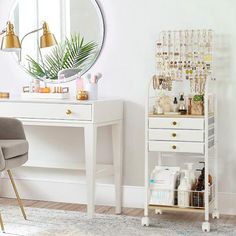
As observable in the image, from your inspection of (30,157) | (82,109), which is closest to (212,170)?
(82,109)

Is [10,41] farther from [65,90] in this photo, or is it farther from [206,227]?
[206,227]

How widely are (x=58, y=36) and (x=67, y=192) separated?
1172mm

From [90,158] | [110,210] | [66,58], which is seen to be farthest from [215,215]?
[66,58]

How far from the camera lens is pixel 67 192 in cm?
443

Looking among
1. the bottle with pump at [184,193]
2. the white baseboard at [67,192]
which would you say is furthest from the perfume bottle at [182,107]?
the white baseboard at [67,192]

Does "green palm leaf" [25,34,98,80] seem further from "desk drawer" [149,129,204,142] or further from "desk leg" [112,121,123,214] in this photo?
"desk drawer" [149,129,204,142]

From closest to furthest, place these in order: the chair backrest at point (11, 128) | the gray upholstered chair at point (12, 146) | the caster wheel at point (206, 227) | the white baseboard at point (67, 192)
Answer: the gray upholstered chair at point (12, 146)
the caster wheel at point (206, 227)
the chair backrest at point (11, 128)
the white baseboard at point (67, 192)

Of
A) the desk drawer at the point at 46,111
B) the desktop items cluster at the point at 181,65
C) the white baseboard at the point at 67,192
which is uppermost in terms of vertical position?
the desktop items cluster at the point at 181,65

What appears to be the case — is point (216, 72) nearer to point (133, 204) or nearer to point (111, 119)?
point (111, 119)

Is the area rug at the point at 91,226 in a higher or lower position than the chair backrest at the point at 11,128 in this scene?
lower

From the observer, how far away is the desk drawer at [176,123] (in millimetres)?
3666

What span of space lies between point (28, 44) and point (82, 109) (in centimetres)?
101

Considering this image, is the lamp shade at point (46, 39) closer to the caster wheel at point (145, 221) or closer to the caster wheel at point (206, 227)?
the caster wheel at point (145, 221)

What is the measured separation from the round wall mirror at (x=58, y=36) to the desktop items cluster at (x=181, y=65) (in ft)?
1.76
